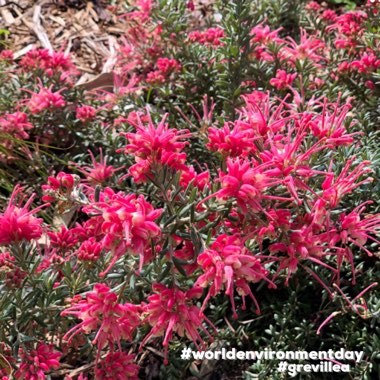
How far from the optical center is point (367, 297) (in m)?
2.00

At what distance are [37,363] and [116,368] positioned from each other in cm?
26

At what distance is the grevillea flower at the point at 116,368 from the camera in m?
1.75

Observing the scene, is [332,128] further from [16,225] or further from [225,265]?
[16,225]

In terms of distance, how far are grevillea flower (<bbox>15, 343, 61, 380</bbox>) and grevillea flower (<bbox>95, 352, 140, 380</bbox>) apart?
16 cm

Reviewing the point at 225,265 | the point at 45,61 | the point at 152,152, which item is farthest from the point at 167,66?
the point at 225,265

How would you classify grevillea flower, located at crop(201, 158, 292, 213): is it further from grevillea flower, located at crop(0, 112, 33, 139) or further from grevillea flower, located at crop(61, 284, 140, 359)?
grevillea flower, located at crop(0, 112, 33, 139)

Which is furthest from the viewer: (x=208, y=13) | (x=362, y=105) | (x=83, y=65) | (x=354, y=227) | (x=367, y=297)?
(x=208, y=13)

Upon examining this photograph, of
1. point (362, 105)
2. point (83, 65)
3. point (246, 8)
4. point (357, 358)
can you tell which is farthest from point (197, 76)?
point (357, 358)

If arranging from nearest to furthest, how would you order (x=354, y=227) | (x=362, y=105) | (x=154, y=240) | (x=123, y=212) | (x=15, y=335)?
(x=123, y=212)
(x=154, y=240)
(x=354, y=227)
(x=15, y=335)
(x=362, y=105)

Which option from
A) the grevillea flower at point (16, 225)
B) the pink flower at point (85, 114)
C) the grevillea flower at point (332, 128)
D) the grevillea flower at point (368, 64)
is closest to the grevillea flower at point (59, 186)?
the grevillea flower at point (16, 225)

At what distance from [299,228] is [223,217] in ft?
0.88

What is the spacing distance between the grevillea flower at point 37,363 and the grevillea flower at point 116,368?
0.16m

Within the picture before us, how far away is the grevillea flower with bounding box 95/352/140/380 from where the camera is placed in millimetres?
1745

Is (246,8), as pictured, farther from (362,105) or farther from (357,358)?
(357,358)
